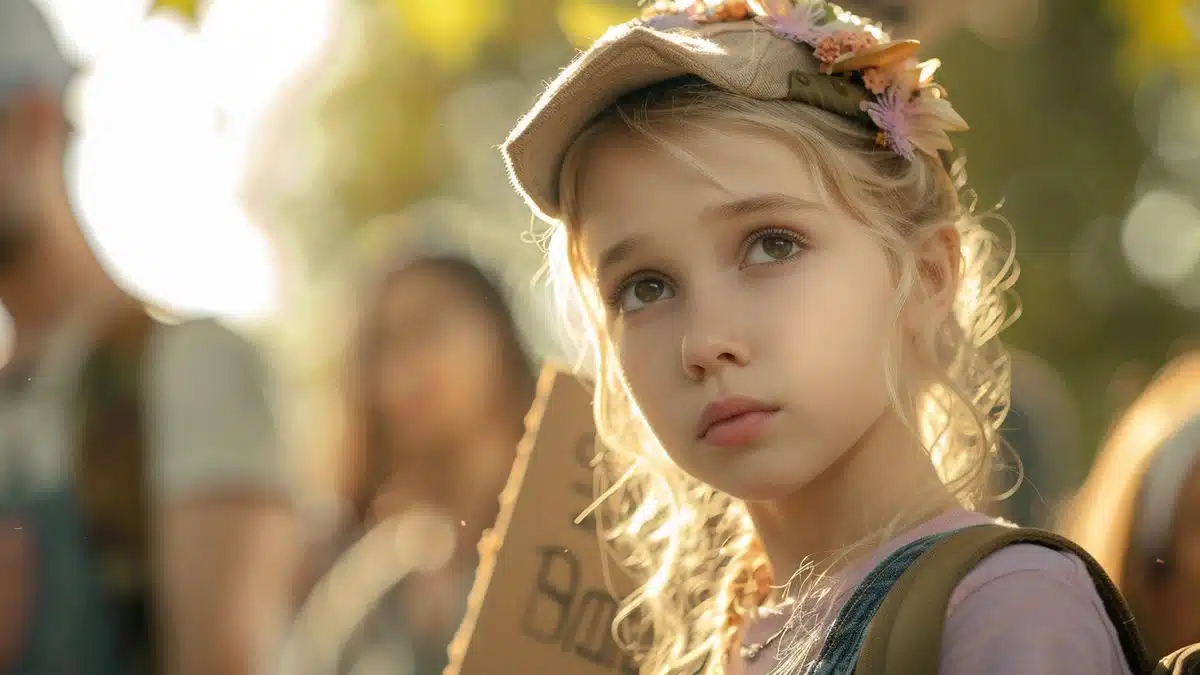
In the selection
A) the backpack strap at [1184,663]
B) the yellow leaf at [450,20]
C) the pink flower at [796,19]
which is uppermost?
the yellow leaf at [450,20]

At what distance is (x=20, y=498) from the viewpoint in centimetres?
261

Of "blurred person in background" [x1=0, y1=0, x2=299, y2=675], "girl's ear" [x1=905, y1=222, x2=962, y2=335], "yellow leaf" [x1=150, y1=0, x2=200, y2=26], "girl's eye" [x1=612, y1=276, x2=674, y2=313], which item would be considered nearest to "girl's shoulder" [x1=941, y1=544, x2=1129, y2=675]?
"girl's ear" [x1=905, y1=222, x2=962, y2=335]

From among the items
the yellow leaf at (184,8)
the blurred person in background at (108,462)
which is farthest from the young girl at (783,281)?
the yellow leaf at (184,8)

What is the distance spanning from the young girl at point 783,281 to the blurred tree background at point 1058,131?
98.5 inches

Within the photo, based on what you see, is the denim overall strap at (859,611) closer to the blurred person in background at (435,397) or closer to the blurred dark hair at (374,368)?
the blurred person in background at (435,397)

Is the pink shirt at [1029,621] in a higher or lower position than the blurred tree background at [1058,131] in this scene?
lower

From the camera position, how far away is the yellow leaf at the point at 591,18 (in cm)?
357

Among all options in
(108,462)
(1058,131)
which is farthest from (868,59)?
(1058,131)

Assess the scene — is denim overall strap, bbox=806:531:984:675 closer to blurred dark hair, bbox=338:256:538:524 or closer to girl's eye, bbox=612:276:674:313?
girl's eye, bbox=612:276:674:313

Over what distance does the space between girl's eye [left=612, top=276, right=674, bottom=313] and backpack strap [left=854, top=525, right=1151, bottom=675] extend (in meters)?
0.42

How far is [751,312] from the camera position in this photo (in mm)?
1595

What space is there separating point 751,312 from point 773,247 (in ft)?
0.27

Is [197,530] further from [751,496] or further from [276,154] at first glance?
[276,154]

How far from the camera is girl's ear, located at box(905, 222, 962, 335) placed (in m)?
1.75
